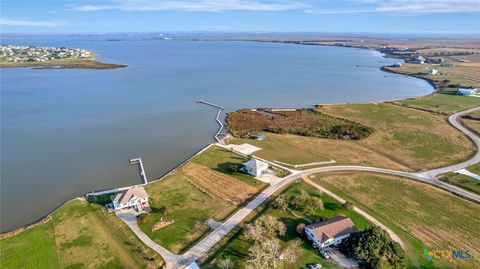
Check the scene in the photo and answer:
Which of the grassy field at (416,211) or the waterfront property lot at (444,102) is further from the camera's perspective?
the waterfront property lot at (444,102)

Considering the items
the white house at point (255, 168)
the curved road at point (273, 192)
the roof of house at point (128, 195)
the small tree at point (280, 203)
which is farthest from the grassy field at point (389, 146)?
the roof of house at point (128, 195)

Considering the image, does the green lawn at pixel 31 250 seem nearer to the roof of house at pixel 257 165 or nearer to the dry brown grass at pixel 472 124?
the roof of house at pixel 257 165

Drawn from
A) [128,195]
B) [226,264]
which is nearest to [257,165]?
[128,195]

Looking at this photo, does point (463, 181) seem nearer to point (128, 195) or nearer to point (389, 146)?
point (389, 146)

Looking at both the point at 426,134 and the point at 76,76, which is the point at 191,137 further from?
the point at 76,76

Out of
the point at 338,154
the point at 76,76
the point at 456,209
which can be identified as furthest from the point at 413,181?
the point at 76,76
